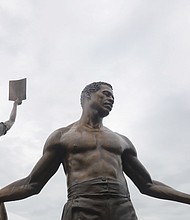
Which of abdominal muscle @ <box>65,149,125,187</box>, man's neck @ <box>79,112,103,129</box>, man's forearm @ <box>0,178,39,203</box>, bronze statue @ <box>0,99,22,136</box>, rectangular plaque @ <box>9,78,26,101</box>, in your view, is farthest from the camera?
bronze statue @ <box>0,99,22,136</box>

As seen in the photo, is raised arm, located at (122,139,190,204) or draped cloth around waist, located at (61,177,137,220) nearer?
draped cloth around waist, located at (61,177,137,220)

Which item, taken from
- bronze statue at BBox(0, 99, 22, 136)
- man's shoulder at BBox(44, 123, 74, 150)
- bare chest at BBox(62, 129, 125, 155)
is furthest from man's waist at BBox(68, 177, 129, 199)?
bronze statue at BBox(0, 99, 22, 136)

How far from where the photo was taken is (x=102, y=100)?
270 inches

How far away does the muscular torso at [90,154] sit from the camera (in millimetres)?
6262

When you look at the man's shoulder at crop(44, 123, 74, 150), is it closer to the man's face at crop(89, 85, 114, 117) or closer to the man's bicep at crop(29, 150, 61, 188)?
the man's bicep at crop(29, 150, 61, 188)

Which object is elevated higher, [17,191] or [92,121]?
[92,121]

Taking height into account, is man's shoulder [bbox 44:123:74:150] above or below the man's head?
below

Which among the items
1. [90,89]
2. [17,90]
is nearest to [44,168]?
[90,89]

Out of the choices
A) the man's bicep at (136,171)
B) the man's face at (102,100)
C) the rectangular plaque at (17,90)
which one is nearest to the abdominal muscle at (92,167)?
the man's bicep at (136,171)

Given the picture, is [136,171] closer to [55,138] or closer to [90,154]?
[90,154]

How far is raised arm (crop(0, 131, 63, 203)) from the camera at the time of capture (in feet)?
21.0

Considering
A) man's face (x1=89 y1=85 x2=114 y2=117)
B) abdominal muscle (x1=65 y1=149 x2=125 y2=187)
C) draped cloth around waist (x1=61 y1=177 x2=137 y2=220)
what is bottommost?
draped cloth around waist (x1=61 y1=177 x2=137 y2=220)

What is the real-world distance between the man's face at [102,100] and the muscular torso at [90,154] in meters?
0.27

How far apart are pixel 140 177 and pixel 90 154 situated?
81 cm
